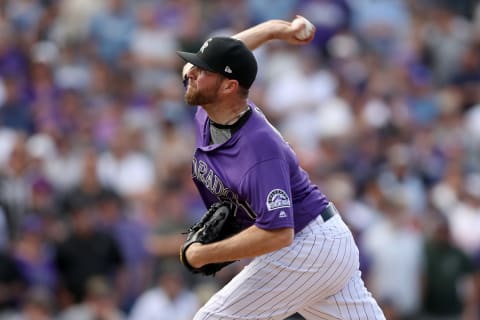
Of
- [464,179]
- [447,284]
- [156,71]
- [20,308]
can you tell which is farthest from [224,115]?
[156,71]

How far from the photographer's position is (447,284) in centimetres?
1151

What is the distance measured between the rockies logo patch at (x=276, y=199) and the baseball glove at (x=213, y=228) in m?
0.31

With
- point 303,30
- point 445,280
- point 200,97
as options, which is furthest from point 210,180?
point 445,280

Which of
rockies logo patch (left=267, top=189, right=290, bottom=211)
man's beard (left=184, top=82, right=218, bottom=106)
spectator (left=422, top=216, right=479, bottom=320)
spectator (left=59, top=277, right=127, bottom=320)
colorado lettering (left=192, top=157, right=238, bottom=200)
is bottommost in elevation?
spectator (left=422, top=216, right=479, bottom=320)

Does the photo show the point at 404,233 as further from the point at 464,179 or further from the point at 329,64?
the point at 329,64

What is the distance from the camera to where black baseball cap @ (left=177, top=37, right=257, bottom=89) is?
5935mm

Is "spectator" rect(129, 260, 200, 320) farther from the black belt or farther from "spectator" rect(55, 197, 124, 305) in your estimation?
the black belt

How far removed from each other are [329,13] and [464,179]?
3.43 meters

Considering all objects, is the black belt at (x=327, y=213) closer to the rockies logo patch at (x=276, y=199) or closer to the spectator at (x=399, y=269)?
the rockies logo patch at (x=276, y=199)

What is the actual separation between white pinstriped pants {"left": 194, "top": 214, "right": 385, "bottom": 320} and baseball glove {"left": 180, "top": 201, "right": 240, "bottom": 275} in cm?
19

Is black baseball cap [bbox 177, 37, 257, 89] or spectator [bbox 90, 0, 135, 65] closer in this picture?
black baseball cap [bbox 177, 37, 257, 89]

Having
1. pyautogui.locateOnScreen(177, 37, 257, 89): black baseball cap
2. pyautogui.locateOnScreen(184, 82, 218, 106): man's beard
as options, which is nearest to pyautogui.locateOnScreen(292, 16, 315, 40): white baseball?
pyautogui.locateOnScreen(177, 37, 257, 89): black baseball cap

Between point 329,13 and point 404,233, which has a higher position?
point 329,13

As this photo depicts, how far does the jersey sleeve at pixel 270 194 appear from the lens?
5.76 m
